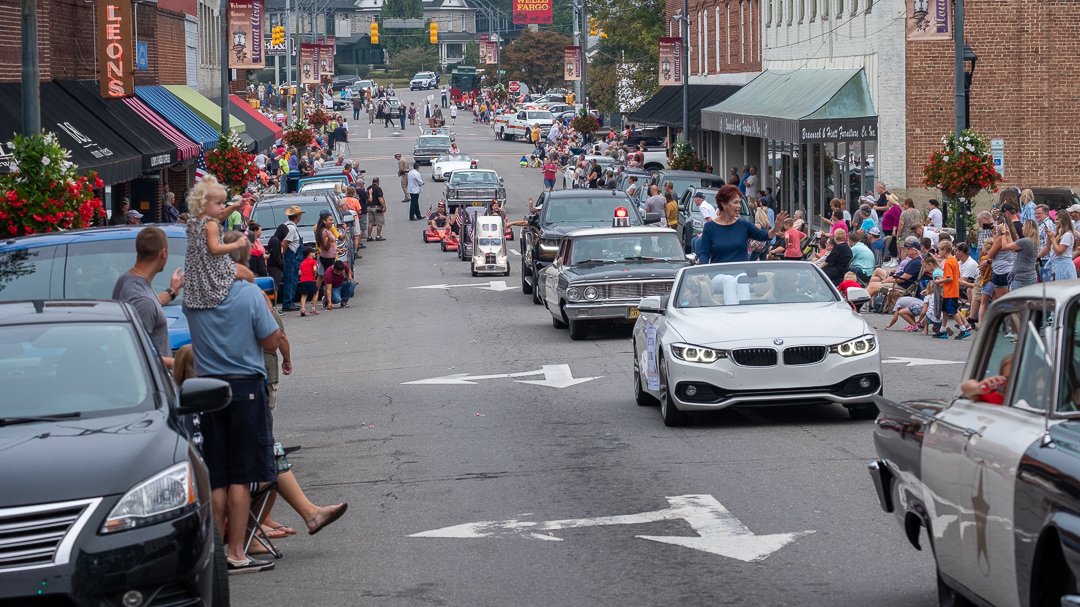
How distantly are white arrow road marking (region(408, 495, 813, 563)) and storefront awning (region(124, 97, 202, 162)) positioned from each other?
2573cm

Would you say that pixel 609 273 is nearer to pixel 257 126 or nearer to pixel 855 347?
pixel 855 347

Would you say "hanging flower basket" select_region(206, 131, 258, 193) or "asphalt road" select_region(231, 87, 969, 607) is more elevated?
"hanging flower basket" select_region(206, 131, 258, 193)

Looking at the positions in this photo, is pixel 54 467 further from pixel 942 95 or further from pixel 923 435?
pixel 942 95

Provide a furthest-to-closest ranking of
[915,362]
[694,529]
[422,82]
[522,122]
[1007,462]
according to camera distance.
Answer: [422,82], [522,122], [915,362], [694,529], [1007,462]

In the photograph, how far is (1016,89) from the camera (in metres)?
35.2

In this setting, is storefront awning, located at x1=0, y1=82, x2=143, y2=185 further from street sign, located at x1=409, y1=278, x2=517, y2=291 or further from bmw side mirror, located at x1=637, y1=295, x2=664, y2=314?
bmw side mirror, located at x1=637, y1=295, x2=664, y2=314

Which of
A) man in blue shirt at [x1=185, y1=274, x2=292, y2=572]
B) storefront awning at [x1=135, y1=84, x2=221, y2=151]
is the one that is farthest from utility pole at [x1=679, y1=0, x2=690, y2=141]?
man in blue shirt at [x1=185, y1=274, x2=292, y2=572]

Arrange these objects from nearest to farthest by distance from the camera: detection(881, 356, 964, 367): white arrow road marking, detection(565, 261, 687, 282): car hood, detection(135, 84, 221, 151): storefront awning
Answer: detection(881, 356, 964, 367): white arrow road marking
detection(565, 261, 687, 282): car hood
detection(135, 84, 221, 151): storefront awning

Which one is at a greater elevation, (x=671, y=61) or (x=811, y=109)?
(x=671, y=61)

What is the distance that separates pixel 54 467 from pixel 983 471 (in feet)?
12.1

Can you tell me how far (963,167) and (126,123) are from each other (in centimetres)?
1663

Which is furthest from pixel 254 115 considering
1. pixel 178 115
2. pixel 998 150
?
pixel 998 150

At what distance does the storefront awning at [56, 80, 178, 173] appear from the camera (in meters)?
29.6

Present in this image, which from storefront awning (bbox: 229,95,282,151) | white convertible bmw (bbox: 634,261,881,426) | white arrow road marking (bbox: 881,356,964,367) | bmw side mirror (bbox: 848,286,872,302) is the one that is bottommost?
white arrow road marking (bbox: 881,356,964,367)
